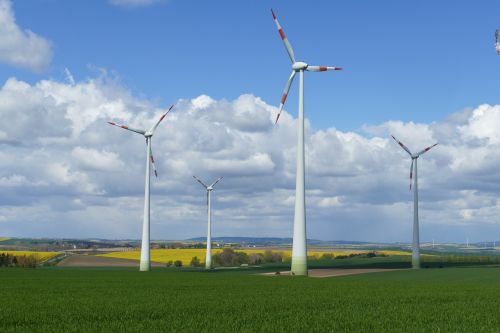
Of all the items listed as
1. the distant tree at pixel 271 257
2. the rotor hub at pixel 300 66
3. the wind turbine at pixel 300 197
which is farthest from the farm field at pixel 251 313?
the distant tree at pixel 271 257

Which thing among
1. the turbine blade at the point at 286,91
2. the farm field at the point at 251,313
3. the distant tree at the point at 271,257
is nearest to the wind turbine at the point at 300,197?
the turbine blade at the point at 286,91

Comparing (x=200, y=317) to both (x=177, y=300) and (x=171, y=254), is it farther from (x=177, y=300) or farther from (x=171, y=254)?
(x=171, y=254)

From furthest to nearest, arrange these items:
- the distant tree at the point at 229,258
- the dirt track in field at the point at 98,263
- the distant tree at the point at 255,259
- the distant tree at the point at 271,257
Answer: the distant tree at the point at 271,257 → the distant tree at the point at 255,259 → the distant tree at the point at 229,258 → the dirt track in field at the point at 98,263

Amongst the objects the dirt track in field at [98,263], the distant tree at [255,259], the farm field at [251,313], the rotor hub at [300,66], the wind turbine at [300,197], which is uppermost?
the rotor hub at [300,66]

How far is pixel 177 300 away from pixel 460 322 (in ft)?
48.9

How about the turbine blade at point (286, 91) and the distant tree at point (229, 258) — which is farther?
the distant tree at point (229, 258)

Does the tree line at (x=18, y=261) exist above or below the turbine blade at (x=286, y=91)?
below

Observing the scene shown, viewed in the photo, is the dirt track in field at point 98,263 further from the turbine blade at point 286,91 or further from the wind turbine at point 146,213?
the turbine blade at point 286,91

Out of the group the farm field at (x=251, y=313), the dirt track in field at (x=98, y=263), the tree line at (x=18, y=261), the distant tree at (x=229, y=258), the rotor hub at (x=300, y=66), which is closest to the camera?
the farm field at (x=251, y=313)

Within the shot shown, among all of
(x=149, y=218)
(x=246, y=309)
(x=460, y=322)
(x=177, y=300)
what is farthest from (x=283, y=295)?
(x=149, y=218)

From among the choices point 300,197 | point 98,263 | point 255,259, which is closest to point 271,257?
point 255,259

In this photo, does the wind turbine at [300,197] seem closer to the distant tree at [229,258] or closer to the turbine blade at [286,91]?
the turbine blade at [286,91]

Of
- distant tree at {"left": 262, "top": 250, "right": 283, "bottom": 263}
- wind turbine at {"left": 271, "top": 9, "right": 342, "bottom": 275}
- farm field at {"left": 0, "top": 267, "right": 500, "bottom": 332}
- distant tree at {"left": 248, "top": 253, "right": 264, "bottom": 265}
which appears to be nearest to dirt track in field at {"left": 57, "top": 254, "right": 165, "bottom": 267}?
distant tree at {"left": 248, "top": 253, "right": 264, "bottom": 265}

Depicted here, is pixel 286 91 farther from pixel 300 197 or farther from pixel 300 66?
pixel 300 197
